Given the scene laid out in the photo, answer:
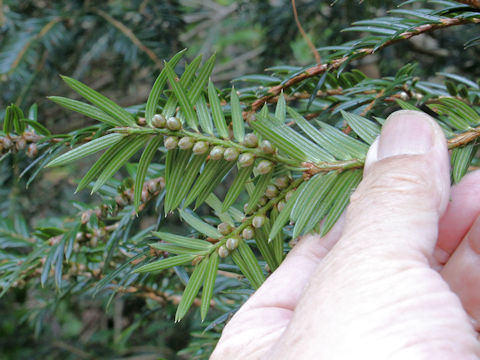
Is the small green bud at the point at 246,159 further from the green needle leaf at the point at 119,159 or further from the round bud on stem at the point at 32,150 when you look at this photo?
the round bud on stem at the point at 32,150

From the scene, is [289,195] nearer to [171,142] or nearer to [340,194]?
[340,194]

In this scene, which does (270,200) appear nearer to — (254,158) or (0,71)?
(254,158)

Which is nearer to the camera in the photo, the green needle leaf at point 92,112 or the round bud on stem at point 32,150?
the green needle leaf at point 92,112

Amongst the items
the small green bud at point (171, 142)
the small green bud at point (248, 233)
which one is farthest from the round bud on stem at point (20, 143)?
the small green bud at point (248, 233)

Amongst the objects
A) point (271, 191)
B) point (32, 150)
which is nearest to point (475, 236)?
point (271, 191)

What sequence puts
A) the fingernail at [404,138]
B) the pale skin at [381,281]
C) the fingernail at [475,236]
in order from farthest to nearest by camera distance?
the fingernail at [475,236] < the fingernail at [404,138] < the pale skin at [381,281]

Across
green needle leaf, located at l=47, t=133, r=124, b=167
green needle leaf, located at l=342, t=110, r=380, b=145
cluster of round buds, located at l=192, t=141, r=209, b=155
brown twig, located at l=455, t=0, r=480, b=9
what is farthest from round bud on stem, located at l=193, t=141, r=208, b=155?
brown twig, located at l=455, t=0, r=480, b=9

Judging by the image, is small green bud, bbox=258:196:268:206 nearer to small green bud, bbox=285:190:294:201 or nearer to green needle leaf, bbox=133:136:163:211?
small green bud, bbox=285:190:294:201

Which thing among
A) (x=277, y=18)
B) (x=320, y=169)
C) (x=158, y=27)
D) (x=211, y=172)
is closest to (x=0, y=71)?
(x=158, y=27)
